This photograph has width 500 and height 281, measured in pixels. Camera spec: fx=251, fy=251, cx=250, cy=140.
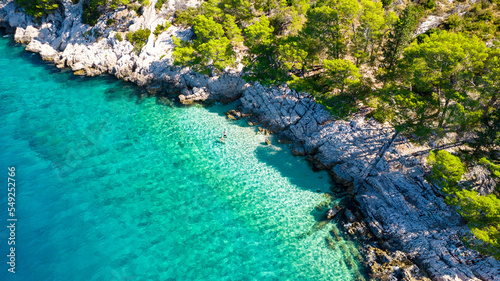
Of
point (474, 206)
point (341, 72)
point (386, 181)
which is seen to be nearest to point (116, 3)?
point (341, 72)

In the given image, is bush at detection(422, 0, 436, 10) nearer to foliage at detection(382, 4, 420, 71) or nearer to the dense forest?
the dense forest

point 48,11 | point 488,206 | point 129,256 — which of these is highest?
Answer: point 48,11

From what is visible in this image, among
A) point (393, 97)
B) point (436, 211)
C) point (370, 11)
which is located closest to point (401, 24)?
point (370, 11)

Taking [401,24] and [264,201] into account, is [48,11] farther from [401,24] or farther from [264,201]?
[401,24]

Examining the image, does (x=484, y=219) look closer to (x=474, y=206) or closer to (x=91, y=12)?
(x=474, y=206)

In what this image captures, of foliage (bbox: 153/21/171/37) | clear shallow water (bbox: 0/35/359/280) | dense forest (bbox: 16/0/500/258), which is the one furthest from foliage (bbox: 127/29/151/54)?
clear shallow water (bbox: 0/35/359/280)

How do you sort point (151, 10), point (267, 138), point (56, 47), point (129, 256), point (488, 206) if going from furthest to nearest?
1. point (56, 47)
2. point (151, 10)
3. point (267, 138)
4. point (129, 256)
5. point (488, 206)
